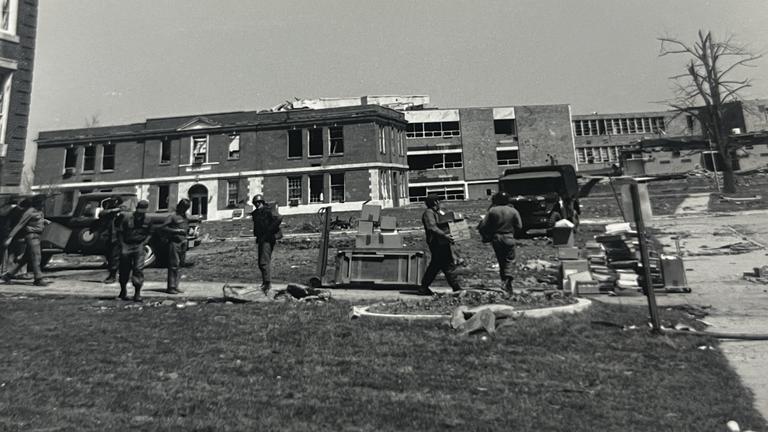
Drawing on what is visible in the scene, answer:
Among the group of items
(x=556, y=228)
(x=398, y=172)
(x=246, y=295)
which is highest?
(x=398, y=172)

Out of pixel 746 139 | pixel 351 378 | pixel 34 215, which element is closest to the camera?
pixel 351 378

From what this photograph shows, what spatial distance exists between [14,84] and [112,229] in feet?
15.8

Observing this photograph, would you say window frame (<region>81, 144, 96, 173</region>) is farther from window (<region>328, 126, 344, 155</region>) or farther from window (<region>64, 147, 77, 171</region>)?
window (<region>328, 126, 344, 155</region>)

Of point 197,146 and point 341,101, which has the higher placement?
point 341,101

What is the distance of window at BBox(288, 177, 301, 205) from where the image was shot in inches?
1308

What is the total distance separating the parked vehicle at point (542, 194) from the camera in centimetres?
1670

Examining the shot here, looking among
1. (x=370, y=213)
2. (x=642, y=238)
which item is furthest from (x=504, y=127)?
(x=642, y=238)

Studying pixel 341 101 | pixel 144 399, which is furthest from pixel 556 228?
pixel 341 101

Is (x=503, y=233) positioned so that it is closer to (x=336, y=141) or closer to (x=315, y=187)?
(x=315, y=187)

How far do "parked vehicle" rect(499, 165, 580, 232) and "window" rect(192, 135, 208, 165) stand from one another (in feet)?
81.8

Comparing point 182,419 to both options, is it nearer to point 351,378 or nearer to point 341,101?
point 351,378

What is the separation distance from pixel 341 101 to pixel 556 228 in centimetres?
4394

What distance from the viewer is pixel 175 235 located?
8.80 meters

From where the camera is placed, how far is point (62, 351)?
505 cm
